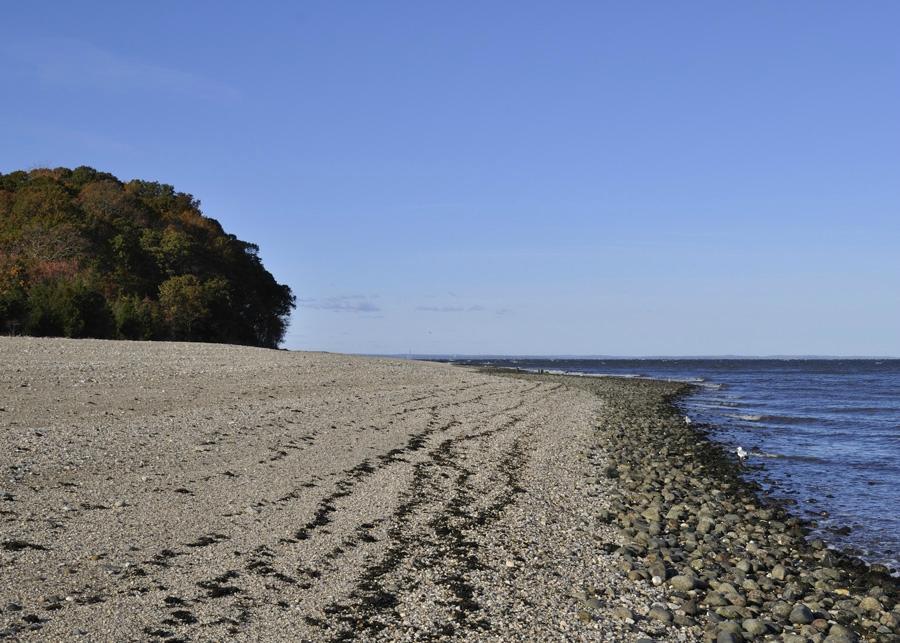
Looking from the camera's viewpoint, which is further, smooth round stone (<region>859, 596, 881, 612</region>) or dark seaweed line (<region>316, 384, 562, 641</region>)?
smooth round stone (<region>859, 596, 881, 612</region>)

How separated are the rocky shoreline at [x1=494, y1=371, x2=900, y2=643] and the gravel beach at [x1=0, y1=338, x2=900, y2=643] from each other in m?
0.04

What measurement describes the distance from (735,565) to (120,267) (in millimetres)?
49128

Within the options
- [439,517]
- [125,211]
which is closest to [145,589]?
[439,517]

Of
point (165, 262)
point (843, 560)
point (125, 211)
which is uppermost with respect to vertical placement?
point (125, 211)

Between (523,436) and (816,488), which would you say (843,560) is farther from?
(523,436)

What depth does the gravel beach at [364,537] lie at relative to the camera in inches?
273

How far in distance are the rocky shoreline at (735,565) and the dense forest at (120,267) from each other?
32.1 metres

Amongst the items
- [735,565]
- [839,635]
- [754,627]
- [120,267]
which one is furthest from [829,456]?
[120,267]

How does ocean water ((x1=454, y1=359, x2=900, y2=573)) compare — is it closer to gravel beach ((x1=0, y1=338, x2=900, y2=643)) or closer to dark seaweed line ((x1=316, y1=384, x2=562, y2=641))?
gravel beach ((x1=0, y1=338, x2=900, y2=643))

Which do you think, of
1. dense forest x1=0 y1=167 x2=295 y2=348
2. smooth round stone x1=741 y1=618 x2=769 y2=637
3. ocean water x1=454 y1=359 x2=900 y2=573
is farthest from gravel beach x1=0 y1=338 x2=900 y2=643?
dense forest x1=0 y1=167 x2=295 y2=348

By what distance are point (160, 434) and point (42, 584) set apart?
24.2ft

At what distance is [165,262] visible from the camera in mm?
56938

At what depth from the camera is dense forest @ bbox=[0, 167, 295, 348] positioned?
1547 inches

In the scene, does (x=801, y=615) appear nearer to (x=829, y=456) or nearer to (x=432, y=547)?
(x=432, y=547)
